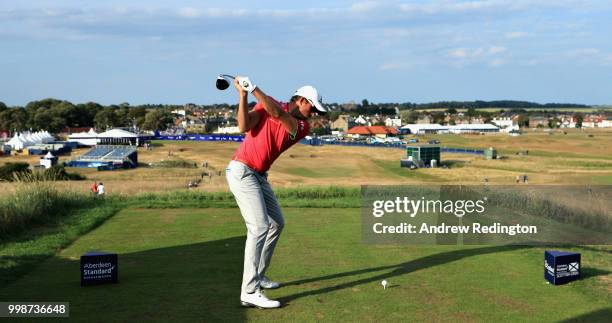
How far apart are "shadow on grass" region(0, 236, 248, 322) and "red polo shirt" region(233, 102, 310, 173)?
191 cm

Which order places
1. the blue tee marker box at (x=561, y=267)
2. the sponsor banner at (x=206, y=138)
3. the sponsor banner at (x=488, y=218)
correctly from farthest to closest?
the sponsor banner at (x=206, y=138) < the sponsor banner at (x=488, y=218) < the blue tee marker box at (x=561, y=267)

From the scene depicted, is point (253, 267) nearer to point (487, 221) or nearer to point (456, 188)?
point (487, 221)

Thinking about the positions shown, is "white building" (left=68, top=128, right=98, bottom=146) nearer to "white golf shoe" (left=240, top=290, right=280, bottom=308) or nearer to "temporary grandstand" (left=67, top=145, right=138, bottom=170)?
"temporary grandstand" (left=67, top=145, right=138, bottom=170)

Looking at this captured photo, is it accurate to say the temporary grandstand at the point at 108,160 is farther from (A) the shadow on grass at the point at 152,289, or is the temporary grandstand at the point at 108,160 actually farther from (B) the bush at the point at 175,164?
(A) the shadow on grass at the point at 152,289

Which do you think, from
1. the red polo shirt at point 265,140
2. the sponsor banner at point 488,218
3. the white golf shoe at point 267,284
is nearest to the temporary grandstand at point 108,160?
the sponsor banner at point 488,218

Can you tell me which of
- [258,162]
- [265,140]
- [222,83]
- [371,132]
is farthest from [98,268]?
[371,132]

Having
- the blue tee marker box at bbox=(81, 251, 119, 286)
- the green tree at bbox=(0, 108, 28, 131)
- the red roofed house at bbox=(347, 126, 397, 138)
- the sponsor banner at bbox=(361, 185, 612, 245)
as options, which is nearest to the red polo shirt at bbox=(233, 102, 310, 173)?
the blue tee marker box at bbox=(81, 251, 119, 286)

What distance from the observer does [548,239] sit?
14094 millimetres

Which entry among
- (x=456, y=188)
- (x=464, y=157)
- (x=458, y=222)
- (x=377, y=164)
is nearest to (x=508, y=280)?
(x=458, y=222)

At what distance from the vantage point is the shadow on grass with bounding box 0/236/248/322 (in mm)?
8266

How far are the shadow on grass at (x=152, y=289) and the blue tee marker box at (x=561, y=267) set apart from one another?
4712 millimetres

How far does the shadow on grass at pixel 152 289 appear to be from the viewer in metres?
8.27

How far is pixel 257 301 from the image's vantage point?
27.8ft

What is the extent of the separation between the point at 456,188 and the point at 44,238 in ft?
31.8
